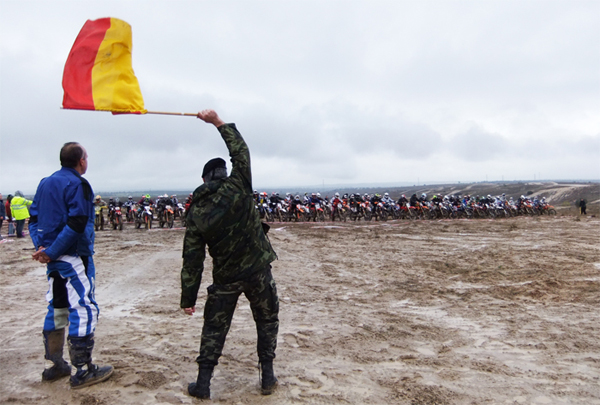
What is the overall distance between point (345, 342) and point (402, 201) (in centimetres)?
1954

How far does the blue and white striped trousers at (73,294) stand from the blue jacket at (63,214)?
93mm

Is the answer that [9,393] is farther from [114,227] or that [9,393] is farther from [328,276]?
[114,227]

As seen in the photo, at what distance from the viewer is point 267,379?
3.02 metres

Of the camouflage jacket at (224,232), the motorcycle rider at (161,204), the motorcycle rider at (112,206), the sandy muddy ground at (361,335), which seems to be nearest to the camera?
the camouflage jacket at (224,232)

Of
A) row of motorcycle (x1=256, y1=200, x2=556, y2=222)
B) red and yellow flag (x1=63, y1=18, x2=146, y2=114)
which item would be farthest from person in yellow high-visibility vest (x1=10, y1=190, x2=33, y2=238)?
red and yellow flag (x1=63, y1=18, x2=146, y2=114)

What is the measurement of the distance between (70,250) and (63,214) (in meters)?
0.26

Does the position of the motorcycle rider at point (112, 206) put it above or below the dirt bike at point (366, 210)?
above

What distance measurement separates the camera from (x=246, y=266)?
9.37ft

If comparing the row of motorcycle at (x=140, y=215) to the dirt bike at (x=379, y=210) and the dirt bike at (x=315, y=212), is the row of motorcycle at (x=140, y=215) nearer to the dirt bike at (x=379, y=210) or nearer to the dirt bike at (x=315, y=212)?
the dirt bike at (x=315, y=212)

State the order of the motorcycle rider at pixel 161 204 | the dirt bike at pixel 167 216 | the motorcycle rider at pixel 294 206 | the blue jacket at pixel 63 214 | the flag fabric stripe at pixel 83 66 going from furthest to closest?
the motorcycle rider at pixel 294 206, the motorcycle rider at pixel 161 204, the dirt bike at pixel 167 216, the flag fabric stripe at pixel 83 66, the blue jacket at pixel 63 214

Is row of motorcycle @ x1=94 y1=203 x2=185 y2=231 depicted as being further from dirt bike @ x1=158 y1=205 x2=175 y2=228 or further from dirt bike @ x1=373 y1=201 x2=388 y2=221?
dirt bike @ x1=373 y1=201 x2=388 y2=221

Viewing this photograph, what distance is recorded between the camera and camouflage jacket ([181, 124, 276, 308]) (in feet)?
9.17

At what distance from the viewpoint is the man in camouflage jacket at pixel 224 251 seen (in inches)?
110

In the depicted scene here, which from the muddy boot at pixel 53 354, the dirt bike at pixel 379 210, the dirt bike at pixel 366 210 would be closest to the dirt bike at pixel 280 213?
the dirt bike at pixel 366 210
